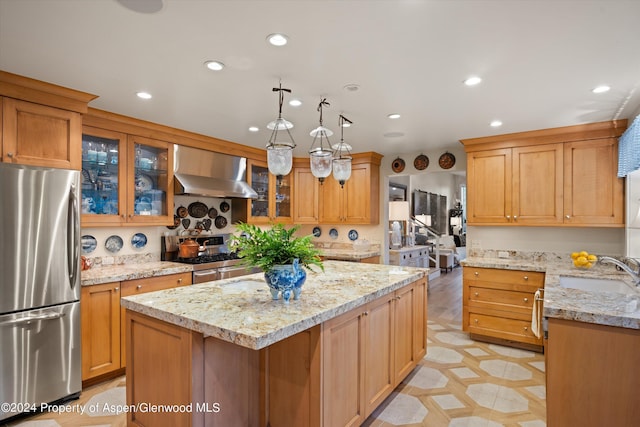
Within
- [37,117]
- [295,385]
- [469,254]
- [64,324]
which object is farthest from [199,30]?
[469,254]

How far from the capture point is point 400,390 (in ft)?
8.95

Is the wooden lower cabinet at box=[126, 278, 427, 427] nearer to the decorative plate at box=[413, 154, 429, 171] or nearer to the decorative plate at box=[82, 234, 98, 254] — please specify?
the decorative plate at box=[82, 234, 98, 254]

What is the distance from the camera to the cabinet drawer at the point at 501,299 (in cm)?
352

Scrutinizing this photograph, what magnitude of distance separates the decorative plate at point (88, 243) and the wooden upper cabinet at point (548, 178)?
13.8 feet

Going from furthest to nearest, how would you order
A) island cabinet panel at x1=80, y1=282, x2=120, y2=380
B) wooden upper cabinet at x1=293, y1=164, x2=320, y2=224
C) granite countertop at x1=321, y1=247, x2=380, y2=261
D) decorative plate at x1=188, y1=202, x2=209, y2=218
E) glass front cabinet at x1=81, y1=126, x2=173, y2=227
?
wooden upper cabinet at x1=293, y1=164, x2=320, y2=224, granite countertop at x1=321, y1=247, x2=380, y2=261, decorative plate at x1=188, y1=202, x2=209, y2=218, glass front cabinet at x1=81, y1=126, x2=173, y2=227, island cabinet panel at x1=80, y1=282, x2=120, y2=380

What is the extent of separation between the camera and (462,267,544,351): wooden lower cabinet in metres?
3.50

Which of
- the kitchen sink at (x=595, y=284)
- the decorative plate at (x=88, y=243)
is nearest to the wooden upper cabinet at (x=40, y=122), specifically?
the decorative plate at (x=88, y=243)

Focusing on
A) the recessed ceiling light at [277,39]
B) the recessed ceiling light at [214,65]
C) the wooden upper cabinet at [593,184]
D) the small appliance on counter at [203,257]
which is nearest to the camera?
the recessed ceiling light at [277,39]

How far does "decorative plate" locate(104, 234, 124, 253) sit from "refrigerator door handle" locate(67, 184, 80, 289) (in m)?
0.90

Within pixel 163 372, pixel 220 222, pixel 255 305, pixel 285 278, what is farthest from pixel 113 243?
pixel 285 278

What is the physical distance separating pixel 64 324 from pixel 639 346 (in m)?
3.64

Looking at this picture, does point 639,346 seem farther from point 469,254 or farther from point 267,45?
point 469,254

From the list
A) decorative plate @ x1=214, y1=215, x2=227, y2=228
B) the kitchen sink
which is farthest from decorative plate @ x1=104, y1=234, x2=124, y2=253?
the kitchen sink

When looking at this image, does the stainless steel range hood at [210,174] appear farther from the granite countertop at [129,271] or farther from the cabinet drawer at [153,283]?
the cabinet drawer at [153,283]
